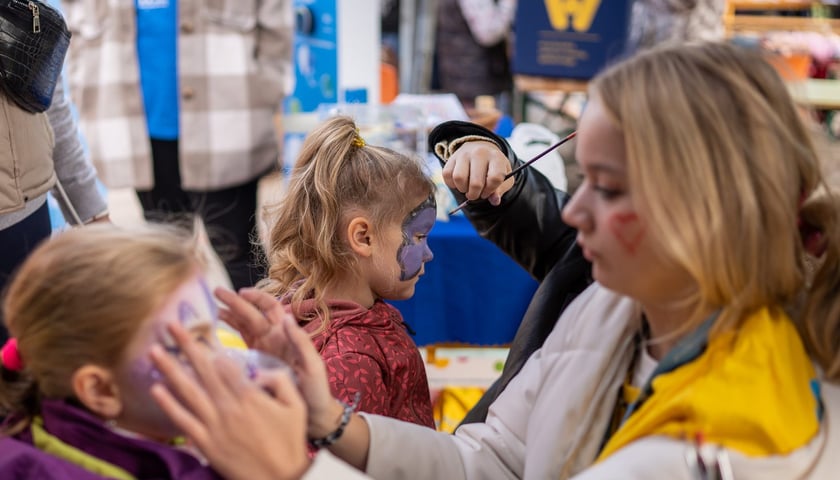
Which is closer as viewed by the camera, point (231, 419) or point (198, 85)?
point (231, 419)

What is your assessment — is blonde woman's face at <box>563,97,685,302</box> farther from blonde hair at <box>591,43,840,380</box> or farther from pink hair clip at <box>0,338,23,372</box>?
pink hair clip at <box>0,338,23,372</box>

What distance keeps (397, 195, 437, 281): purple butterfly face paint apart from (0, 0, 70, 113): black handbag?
755 mm

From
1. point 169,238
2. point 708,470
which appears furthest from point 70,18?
point 708,470

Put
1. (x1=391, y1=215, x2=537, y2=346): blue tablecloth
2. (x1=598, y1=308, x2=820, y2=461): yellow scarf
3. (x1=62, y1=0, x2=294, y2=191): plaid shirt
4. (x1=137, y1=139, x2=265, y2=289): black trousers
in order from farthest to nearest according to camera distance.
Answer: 1. (x1=137, y1=139, x2=265, y2=289): black trousers
2. (x1=62, y1=0, x2=294, y2=191): plaid shirt
3. (x1=391, y1=215, x2=537, y2=346): blue tablecloth
4. (x1=598, y1=308, x2=820, y2=461): yellow scarf

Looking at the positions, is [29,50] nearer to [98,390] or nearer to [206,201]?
[98,390]

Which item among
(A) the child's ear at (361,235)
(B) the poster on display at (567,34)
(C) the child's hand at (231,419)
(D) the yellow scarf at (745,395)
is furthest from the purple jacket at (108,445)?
(B) the poster on display at (567,34)

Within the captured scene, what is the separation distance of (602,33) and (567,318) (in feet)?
10.5

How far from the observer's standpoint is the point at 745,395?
0.80 metres

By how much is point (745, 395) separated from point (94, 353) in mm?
688

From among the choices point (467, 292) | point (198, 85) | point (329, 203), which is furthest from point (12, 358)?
point (198, 85)

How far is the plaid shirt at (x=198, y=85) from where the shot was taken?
2.98 meters

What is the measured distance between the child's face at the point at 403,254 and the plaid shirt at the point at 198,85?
5.59ft

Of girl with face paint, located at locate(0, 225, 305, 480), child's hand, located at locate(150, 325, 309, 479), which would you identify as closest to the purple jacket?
girl with face paint, located at locate(0, 225, 305, 480)

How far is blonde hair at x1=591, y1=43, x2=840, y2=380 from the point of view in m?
0.83
